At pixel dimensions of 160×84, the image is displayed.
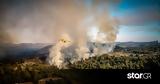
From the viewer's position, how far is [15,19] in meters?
3.86

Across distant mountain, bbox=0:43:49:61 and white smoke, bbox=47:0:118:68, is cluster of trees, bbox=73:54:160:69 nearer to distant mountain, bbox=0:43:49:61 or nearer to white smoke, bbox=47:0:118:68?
white smoke, bbox=47:0:118:68

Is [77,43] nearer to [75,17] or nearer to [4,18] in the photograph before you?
[75,17]

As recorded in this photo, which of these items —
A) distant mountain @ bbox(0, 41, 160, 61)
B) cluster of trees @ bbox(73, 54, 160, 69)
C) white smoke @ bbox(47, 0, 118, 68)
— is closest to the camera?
cluster of trees @ bbox(73, 54, 160, 69)

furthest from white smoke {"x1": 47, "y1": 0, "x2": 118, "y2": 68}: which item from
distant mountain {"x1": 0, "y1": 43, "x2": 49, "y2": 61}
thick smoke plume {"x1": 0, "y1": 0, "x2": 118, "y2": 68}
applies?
distant mountain {"x1": 0, "y1": 43, "x2": 49, "y2": 61}

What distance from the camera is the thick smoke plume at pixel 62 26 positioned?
3.55 metres

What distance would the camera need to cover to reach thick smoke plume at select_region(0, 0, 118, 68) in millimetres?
3555

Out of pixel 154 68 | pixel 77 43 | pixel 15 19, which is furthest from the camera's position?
pixel 15 19

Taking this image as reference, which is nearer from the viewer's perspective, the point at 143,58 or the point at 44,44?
the point at 143,58

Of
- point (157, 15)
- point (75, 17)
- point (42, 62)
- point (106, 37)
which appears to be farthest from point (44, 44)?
point (157, 15)

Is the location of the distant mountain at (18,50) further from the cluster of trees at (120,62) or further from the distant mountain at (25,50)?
the cluster of trees at (120,62)

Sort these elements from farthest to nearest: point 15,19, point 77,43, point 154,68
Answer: point 15,19 < point 77,43 < point 154,68

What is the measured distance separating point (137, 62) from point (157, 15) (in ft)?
1.75

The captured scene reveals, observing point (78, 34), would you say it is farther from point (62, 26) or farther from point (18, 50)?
point (18, 50)

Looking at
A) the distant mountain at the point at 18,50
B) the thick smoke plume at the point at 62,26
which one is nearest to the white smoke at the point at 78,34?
the thick smoke plume at the point at 62,26
